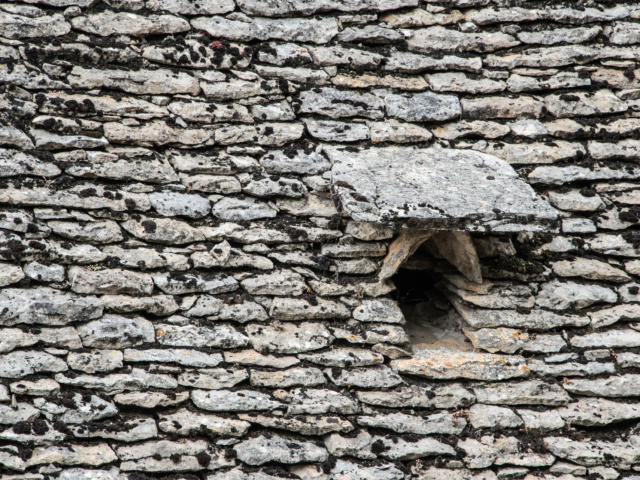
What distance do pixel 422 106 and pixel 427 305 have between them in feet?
4.68

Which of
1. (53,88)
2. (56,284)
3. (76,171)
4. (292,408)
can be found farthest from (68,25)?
(292,408)

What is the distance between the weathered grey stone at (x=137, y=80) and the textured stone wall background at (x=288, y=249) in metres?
0.01

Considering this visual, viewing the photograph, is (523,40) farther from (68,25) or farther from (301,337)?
(68,25)

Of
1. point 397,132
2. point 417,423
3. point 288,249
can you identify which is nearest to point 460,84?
point 397,132

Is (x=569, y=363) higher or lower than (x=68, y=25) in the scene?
lower

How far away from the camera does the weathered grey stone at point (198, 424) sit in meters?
3.87

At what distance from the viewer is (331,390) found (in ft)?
13.5

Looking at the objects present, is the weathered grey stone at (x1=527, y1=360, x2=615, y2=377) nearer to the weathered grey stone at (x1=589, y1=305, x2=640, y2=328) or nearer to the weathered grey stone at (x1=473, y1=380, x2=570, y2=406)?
the weathered grey stone at (x1=473, y1=380, x2=570, y2=406)

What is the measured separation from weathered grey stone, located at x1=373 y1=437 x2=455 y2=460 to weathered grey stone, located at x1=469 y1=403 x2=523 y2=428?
258 millimetres

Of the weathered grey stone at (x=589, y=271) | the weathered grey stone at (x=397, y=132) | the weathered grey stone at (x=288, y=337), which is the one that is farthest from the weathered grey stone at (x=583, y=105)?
the weathered grey stone at (x=288, y=337)

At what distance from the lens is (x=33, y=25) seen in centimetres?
439

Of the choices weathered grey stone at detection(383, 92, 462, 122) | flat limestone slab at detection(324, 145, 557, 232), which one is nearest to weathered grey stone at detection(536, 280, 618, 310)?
flat limestone slab at detection(324, 145, 557, 232)

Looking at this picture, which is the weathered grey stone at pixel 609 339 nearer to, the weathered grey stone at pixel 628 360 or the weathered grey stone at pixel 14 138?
the weathered grey stone at pixel 628 360

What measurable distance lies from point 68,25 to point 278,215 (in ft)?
5.87
